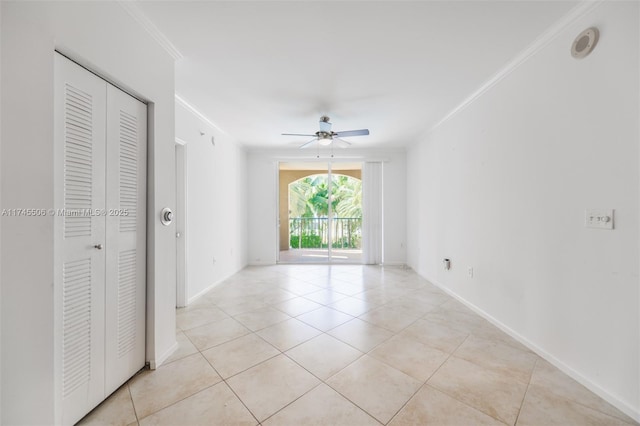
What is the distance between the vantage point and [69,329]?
4.47 ft

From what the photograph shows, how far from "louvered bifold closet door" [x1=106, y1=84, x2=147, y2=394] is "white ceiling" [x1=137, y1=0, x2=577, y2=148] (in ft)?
2.45

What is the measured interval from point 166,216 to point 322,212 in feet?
18.0

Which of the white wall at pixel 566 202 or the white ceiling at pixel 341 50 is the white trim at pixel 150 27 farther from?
the white wall at pixel 566 202

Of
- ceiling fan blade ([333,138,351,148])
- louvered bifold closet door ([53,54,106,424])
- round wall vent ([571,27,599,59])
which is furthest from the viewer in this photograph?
ceiling fan blade ([333,138,351,148])

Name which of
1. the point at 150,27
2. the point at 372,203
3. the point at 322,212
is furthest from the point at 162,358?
the point at 322,212

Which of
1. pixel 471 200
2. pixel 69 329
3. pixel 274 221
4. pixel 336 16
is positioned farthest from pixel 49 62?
pixel 274 221

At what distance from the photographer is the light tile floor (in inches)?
57.6

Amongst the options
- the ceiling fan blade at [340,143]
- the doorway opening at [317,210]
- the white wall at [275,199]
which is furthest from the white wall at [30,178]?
the doorway opening at [317,210]

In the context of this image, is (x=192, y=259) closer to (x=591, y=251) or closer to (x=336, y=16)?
(x=336, y=16)

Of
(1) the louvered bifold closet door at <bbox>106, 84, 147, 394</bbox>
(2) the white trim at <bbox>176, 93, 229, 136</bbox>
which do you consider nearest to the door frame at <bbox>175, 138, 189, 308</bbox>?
(2) the white trim at <bbox>176, 93, 229, 136</bbox>

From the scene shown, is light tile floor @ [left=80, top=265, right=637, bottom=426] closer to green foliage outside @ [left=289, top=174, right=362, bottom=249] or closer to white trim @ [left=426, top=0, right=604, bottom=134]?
white trim @ [left=426, top=0, right=604, bottom=134]

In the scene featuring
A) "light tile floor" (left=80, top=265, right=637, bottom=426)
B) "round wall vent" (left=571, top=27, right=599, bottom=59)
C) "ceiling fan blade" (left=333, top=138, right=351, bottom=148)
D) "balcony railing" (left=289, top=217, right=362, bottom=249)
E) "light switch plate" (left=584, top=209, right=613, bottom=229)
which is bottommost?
"light tile floor" (left=80, top=265, right=637, bottom=426)

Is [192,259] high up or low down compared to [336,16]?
down

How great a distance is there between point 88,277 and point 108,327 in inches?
14.7
